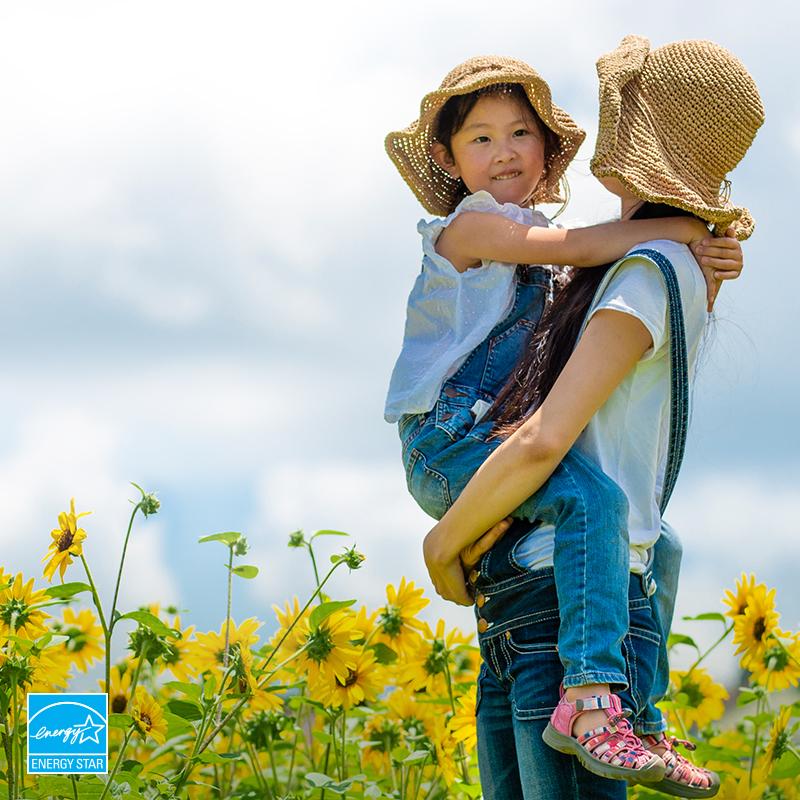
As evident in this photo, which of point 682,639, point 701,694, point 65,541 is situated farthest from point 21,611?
point 701,694

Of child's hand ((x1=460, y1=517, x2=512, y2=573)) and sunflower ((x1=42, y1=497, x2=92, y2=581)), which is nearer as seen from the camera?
child's hand ((x1=460, y1=517, x2=512, y2=573))

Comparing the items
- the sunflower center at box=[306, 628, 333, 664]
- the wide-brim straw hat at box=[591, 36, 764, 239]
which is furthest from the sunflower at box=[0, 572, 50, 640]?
the wide-brim straw hat at box=[591, 36, 764, 239]

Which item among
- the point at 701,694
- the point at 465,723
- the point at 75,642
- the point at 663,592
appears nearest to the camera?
the point at 663,592

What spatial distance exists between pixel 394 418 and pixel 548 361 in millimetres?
302

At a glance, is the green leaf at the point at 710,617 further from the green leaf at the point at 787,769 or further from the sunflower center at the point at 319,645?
the sunflower center at the point at 319,645

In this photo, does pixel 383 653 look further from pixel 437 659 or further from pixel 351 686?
pixel 437 659

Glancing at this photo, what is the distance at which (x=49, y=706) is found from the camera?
230 centimetres

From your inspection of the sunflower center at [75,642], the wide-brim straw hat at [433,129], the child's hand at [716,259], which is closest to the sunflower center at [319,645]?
the sunflower center at [75,642]

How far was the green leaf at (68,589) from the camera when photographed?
2.04 meters

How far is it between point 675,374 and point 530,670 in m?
0.45

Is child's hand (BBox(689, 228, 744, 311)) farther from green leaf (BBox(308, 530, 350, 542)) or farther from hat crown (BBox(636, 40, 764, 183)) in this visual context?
green leaf (BBox(308, 530, 350, 542))

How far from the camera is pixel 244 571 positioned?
7.50 ft

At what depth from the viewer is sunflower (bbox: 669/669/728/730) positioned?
10.2ft

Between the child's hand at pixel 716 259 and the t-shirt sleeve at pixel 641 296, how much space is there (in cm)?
13
